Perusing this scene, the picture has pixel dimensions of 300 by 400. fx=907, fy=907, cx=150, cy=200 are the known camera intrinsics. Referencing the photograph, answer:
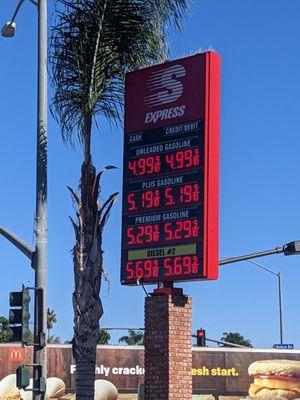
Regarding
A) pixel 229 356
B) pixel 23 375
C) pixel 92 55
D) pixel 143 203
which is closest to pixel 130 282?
pixel 143 203

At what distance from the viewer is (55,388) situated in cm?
3788

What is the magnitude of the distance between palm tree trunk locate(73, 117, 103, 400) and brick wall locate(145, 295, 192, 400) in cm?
178

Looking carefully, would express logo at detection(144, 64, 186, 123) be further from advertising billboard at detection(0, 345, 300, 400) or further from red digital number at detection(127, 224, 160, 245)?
advertising billboard at detection(0, 345, 300, 400)

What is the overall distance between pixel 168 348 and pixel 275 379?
26.4m

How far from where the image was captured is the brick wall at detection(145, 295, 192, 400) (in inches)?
672

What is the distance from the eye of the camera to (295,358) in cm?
4250

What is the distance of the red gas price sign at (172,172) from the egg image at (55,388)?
70.7 ft

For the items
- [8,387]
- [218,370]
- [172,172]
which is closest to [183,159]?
[172,172]

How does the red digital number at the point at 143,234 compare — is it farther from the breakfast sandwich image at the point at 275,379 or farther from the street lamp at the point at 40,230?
the breakfast sandwich image at the point at 275,379

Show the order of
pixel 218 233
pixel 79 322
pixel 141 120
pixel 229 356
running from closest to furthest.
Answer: pixel 79 322 → pixel 218 233 → pixel 141 120 → pixel 229 356

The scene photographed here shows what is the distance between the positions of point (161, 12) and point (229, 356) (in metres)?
26.6

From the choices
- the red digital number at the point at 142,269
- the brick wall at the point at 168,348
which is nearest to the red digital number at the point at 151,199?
the red digital number at the point at 142,269

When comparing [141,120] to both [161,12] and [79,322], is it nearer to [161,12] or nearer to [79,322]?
[161,12]

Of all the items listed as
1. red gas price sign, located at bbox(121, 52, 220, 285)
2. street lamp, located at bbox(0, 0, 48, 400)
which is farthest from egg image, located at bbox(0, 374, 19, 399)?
red gas price sign, located at bbox(121, 52, 220, 285)
